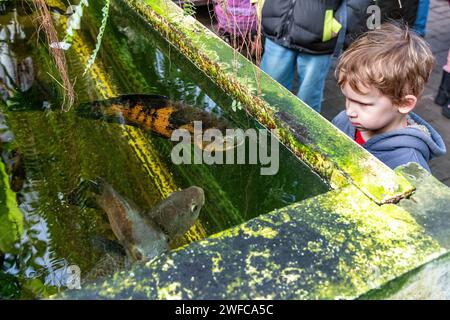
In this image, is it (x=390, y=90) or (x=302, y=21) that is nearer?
(x=390, y=90)

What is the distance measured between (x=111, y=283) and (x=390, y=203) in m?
0.87

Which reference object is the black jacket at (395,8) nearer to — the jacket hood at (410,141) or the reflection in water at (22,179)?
the jacket hood at (410,141)

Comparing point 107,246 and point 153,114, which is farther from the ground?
point 153,114

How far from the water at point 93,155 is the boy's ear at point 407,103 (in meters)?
0.52

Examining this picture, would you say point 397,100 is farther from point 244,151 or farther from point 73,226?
point 73,226

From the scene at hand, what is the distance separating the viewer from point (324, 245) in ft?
4.50

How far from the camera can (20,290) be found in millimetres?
2096

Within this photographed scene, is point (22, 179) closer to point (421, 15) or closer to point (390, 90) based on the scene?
point (390, 90)

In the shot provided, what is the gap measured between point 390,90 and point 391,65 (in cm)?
10

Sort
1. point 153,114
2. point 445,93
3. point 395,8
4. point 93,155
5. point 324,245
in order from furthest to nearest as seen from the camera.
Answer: point 445,93 → point 395,8 → point 93,155 → point 153,114 → point 324,245

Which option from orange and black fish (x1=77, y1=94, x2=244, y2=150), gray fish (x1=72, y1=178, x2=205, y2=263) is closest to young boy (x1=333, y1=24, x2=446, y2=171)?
orange and black fish (x1=77, y1=94, x2=244, y2=150)

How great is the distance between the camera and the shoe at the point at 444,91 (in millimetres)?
4426

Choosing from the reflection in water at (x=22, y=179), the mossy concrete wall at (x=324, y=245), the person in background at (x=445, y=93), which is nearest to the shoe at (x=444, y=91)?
the person in background at (x=445, y=93)

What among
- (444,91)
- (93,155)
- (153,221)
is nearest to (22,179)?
(93,155)
